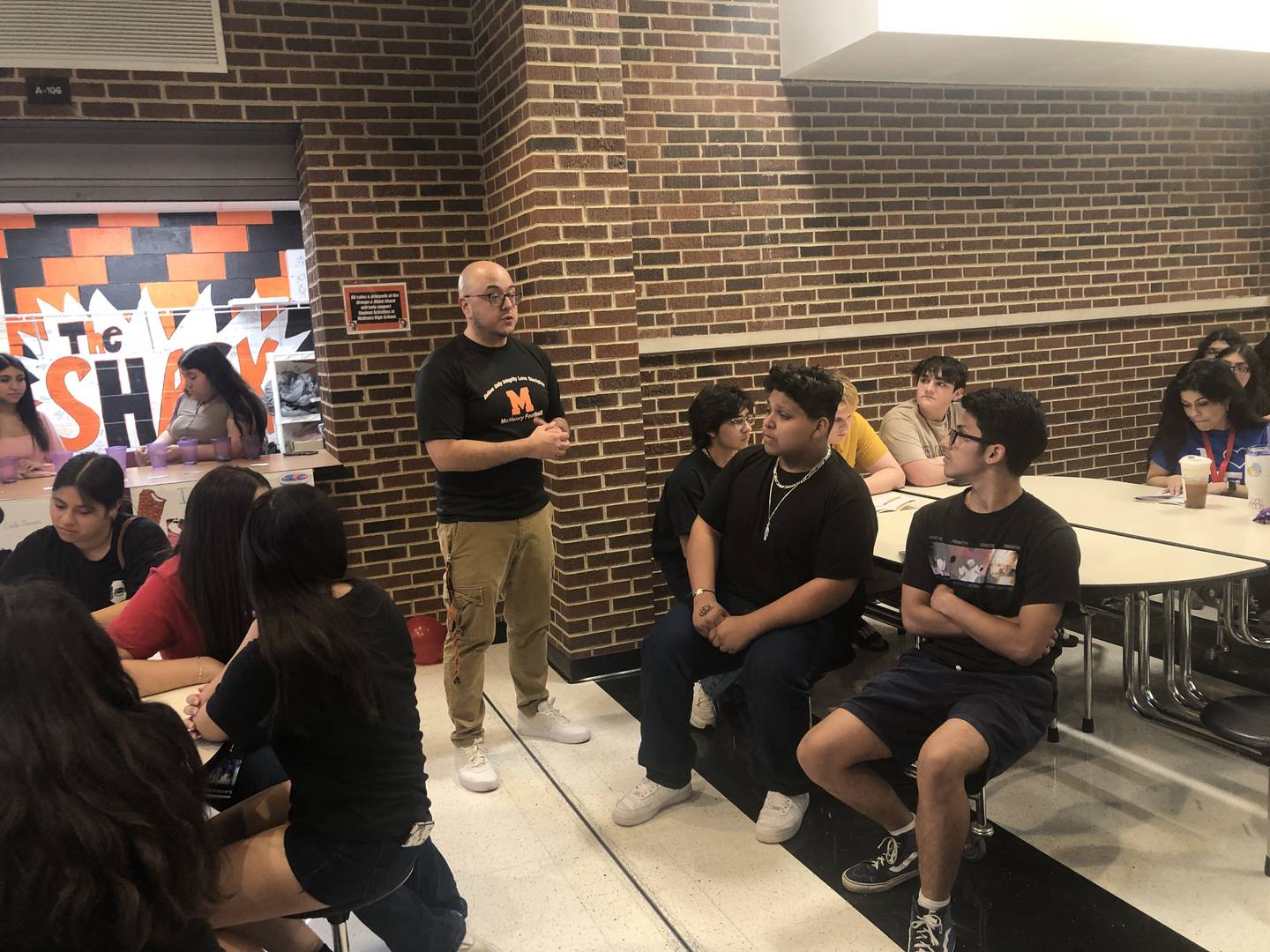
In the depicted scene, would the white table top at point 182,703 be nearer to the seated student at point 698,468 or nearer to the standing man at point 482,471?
the standing man at point 482,471

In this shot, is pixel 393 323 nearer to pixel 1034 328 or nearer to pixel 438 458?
pixel 438 458

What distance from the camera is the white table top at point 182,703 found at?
1.88 meters

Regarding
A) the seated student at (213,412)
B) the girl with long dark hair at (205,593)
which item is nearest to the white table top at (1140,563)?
the girl with long dark hair at (205,593)

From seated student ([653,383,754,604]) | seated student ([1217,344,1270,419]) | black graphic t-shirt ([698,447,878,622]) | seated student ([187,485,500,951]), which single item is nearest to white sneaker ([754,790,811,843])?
black graphic t-shirt ([698,447,878,622])

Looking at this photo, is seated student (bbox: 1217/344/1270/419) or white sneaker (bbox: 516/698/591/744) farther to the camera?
seated student (bbox: 1217/344/1270/419)

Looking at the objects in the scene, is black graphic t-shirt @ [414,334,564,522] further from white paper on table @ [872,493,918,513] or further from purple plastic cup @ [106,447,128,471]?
purple plastic cup @ [106,447,128,471]

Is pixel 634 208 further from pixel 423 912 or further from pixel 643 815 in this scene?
pixel 423 912

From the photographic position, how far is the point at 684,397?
4.68 meters

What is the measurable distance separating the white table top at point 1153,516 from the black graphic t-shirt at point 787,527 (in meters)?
0.94

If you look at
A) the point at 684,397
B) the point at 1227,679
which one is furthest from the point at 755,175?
the point at 1227,679

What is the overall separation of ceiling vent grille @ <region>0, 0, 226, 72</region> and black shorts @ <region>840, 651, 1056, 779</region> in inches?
150

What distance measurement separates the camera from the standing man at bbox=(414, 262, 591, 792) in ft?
10.6

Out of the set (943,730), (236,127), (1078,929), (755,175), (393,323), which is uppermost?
(236,127)

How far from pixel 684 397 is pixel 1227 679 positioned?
101 inches
